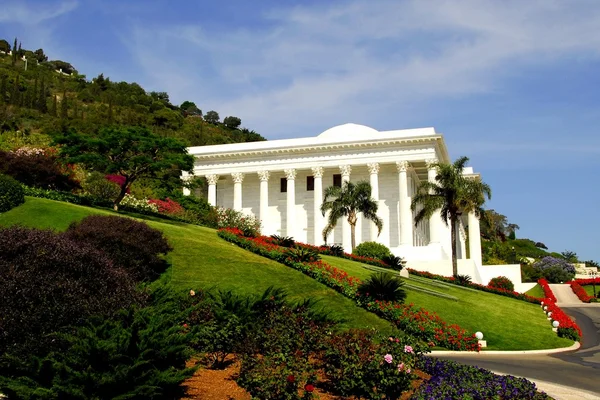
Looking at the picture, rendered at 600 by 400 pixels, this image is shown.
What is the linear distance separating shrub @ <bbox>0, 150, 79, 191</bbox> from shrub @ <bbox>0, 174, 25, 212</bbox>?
8914 millimetres

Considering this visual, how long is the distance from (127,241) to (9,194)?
33.8 feet

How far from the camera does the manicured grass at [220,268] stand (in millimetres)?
22062

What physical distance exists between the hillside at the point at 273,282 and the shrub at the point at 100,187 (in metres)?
15.1

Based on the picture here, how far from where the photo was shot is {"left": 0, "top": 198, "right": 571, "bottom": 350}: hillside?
73.4 feet

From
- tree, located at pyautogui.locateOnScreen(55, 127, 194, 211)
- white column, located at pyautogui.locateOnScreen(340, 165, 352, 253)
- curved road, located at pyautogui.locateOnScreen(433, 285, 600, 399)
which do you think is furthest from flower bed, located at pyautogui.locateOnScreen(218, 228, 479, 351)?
white column, located at pyautogui.locateOnScreen(340, 165, 352, 253)

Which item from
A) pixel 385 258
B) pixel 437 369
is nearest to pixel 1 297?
pixel 437 369

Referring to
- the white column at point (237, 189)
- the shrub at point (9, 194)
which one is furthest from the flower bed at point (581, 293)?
the shrub at point (9, 194)

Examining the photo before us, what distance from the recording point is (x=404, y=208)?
54000mm

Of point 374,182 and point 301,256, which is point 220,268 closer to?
point 301,256

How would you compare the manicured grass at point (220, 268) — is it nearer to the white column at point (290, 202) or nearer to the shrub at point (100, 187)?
the shrub at point (100, 187)

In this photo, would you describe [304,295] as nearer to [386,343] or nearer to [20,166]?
[386,343]

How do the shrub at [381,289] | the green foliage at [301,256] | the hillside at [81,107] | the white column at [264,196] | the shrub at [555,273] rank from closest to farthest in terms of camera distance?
1. the shrub at [381,289]
2. the green foliage at [301,256]
3. the white column at [264,196]
4. the shrub at [555,273]
5. the hillside at [81,107]

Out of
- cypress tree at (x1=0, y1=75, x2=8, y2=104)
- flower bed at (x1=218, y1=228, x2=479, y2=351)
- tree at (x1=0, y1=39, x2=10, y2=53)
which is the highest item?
tree at (x1=0, y1=39, x2=10, y2=53)

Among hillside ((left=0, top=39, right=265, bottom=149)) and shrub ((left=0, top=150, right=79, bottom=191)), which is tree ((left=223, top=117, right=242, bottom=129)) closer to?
hillside ((left=0, top=39, right=265, bottom=149))
